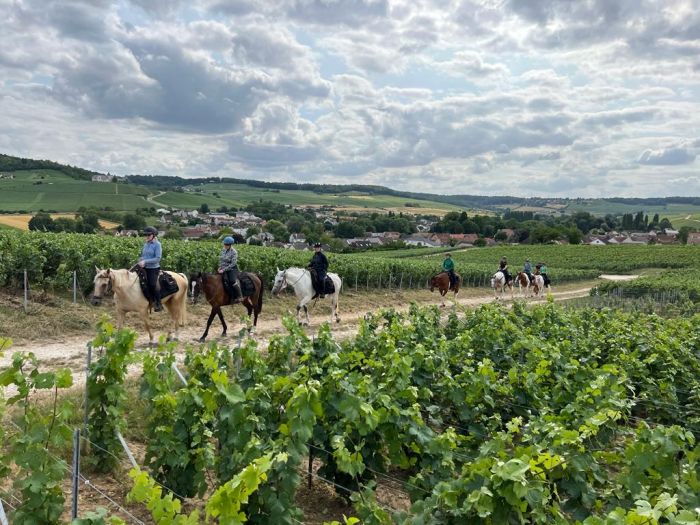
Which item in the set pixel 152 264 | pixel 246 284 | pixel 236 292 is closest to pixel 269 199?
pixel 246 284

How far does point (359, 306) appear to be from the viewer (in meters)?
23.0

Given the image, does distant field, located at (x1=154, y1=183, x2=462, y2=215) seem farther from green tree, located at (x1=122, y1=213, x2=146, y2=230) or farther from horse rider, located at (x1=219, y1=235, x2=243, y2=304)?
horse rider, located at (x1=219, y1=235, x2=243, y2=304)

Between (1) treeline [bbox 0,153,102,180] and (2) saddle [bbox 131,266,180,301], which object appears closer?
(2) saddle [bbox 131,266,180,301]

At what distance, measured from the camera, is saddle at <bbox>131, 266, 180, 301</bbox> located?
13.0 m

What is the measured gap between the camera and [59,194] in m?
95.0

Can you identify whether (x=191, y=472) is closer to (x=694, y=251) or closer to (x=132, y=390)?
(x=132, y=390)

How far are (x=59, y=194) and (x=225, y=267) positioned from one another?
94.9 metres

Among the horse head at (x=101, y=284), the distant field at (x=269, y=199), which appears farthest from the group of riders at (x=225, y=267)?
the distant field at (x=269, y=199)

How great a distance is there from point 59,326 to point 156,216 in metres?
83.8

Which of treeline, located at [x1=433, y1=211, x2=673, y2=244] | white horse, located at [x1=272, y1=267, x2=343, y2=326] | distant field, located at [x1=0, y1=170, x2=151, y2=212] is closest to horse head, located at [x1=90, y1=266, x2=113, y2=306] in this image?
white horse, located at [x1=272, y1=267, x2=343, y2=326]

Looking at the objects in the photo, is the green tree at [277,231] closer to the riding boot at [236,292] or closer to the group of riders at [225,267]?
the group of riders at [225,267]

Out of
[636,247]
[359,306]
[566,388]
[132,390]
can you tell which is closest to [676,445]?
[566,388]

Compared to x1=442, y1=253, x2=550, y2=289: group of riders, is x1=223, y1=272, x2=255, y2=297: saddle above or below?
above

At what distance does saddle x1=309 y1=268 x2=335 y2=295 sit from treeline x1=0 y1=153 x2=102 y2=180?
375ft
